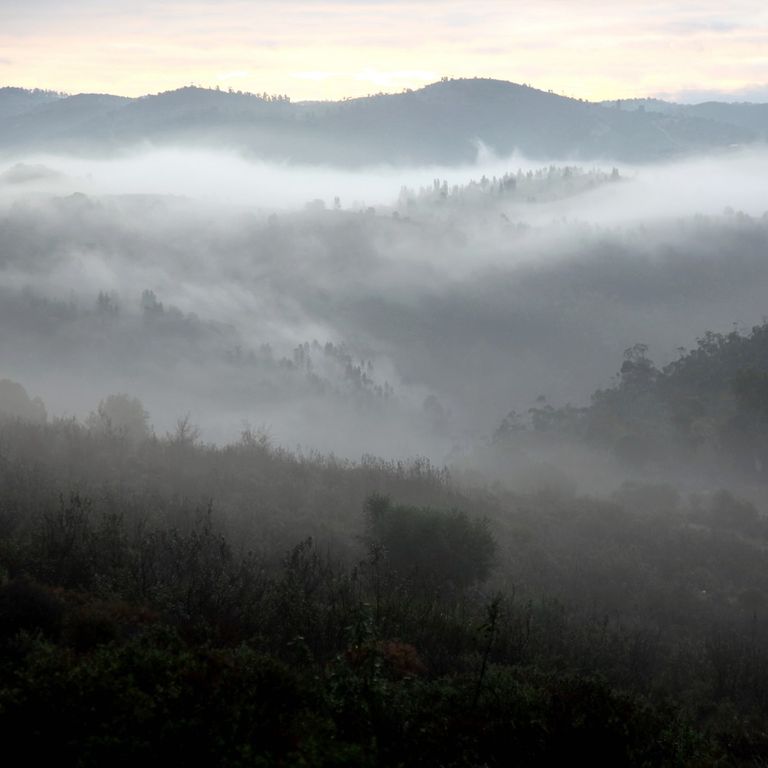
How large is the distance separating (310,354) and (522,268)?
56.5m

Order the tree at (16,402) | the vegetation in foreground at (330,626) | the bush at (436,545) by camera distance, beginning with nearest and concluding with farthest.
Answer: the vegetation in foreground at (330,626) < the bush at (436,545) < the tree at (16,402)

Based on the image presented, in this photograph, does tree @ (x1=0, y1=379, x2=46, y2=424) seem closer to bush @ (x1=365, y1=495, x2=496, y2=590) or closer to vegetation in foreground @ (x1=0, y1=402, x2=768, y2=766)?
vegetation in foreground @ (x1=0, y1=402, x2=768, y2=766)

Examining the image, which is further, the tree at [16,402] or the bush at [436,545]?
the tree at [16,402]

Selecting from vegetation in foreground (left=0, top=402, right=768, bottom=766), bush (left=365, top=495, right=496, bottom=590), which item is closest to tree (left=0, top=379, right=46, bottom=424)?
vegetation in foreground (left=0, top=402, right=768, bottom=766)

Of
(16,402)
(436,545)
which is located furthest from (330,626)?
(16,402)

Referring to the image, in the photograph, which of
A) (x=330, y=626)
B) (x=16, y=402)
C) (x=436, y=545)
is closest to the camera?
(x=330, y=626)

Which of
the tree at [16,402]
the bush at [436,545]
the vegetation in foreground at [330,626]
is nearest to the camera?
the vegetation in foreground at [330,626]

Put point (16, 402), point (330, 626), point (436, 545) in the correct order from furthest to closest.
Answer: point (16, 402)
point (436, 545)
point (330, 626)

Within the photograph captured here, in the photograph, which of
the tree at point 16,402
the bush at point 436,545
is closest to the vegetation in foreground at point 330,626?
the bush at point 436,545

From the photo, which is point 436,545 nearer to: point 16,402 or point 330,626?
point 330,626

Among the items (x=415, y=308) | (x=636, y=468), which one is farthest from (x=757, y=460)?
Result: (x=415, y=308)

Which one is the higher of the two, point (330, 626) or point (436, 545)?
point (330, 626)

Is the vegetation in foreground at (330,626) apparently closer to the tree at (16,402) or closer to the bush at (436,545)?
the bush at (436,545)

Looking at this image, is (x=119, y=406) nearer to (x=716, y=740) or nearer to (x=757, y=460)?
(x=716, y=740)
